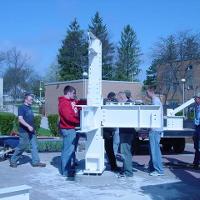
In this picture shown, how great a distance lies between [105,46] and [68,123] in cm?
6508

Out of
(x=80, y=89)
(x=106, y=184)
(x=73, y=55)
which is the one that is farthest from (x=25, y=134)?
(x=73, y=55)

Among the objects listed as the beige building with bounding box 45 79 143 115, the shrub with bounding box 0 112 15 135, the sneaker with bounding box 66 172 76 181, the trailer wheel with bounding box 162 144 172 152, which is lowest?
the sneaker with bounding box 66 172 76 181

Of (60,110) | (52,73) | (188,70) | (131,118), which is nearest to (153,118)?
(131,118)

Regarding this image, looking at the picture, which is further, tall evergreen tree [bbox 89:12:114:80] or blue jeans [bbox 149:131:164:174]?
tall evergreen tree [bbox 89:12:114:80]

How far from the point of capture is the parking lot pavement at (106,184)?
27.6 ft

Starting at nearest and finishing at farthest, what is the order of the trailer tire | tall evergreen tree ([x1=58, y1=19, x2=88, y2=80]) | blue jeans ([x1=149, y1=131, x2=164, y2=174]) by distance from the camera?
1. blue jeans ([x1=149, y1=131, x2=164, y2=174])
2. the trailer tire
3. tall evergreen tree ([x1=58, y1=19, x2=88, y2=80])

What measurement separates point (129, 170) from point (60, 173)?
5.01 feet

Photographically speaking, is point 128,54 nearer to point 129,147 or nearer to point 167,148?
point 167,148

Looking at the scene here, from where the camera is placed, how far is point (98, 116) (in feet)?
33.2

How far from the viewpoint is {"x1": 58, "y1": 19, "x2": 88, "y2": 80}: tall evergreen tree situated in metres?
73.6

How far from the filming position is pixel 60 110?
10.5m

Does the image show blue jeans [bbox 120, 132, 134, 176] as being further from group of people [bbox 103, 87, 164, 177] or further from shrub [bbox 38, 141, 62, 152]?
shrub [bbox 38, 141, 62, 152]

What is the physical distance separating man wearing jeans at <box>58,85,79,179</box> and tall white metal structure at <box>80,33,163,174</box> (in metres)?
0.49

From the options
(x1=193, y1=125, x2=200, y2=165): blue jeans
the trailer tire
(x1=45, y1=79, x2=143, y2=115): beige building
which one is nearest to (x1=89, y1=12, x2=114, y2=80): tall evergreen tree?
(x1=45, y1=79, x2=143, y2=115): beige building
